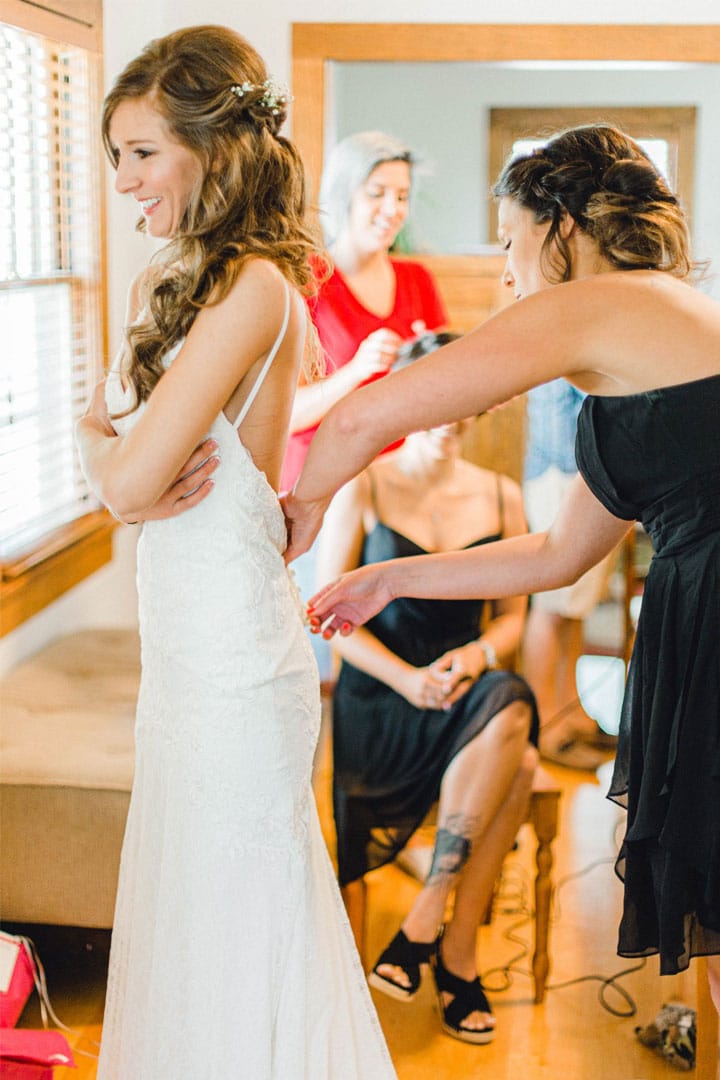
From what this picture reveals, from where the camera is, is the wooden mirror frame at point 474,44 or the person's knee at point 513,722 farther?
the wooden mirror frame at point 474,44

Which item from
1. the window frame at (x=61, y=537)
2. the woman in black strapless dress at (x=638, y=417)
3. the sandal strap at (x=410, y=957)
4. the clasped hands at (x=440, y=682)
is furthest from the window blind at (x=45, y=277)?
the woman in black strapless dress at (x=638, y=417)

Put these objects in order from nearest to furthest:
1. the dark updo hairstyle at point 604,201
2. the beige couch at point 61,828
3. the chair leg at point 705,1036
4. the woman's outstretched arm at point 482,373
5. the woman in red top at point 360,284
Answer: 1. the woman's outstretched arm at point 482,373
2. the dark updo hairstyle at point 604,201
3. the chair leg at point 705,1036
4. the beige couch at point 61,828
5. the woman in red top at point 360,284

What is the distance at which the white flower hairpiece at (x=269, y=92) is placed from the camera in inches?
57.5

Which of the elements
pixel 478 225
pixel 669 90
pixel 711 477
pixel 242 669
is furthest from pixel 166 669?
pixel 669 90

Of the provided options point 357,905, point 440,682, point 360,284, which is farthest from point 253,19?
point 357,905

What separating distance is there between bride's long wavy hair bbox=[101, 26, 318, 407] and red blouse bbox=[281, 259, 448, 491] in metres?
1.40

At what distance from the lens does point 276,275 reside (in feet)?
4.78

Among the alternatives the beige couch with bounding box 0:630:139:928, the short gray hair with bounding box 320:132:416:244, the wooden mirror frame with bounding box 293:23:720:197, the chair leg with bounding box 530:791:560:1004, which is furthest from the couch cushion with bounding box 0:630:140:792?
the wooden mirror frame with bounding box 293:23:720:197

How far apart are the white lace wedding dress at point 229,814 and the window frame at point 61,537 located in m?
1.08

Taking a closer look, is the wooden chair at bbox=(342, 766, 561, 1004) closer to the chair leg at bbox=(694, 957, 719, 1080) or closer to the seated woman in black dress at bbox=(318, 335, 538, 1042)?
the seated woman in black dress at bbox=(318, 335, 538, 1042)

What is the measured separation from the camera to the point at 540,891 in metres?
2.45

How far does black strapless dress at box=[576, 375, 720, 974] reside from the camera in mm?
1382

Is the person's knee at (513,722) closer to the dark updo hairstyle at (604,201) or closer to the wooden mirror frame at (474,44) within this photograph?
the dark updo hairstyle at (604,201)

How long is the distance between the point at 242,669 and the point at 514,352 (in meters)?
0.51
